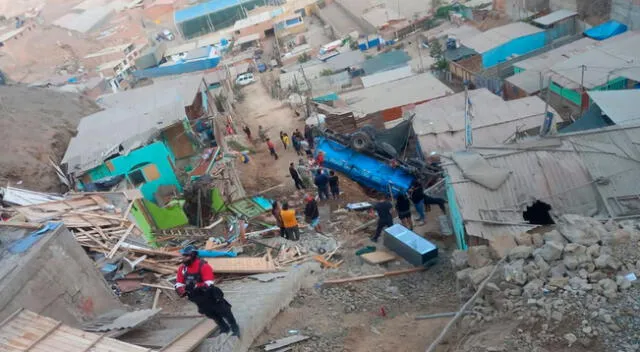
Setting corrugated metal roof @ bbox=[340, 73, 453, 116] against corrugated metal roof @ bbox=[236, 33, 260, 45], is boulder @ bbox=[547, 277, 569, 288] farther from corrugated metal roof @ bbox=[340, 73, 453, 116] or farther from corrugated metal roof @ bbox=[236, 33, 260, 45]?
corrugated metal roof @ bbox=[236, 33, 260, 45]

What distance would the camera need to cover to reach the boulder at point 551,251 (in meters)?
7.04

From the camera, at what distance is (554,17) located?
2781 centimetres

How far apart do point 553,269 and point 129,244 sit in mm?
8202

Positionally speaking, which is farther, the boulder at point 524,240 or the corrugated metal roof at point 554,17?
the corrugated metal roof at point 554,17

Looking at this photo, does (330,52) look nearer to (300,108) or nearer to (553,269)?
(300,108)

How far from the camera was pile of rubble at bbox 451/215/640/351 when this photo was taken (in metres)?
5.85

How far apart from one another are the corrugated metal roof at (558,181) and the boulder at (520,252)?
189cm

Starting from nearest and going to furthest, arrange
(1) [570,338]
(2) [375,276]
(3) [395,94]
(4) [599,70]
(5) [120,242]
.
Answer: (1) [570,338], (2) [375,276], (5) [120,242], (4) [599,70], (3) [395,94]

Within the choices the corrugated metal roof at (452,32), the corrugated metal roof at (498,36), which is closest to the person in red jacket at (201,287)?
the corrugated metal roof at (498,36)

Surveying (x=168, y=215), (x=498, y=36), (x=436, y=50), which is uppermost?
(x=168, y=215)

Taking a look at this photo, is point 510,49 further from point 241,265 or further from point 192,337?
point 192,337

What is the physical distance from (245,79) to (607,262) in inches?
1401

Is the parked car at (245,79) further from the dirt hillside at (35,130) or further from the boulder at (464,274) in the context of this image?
the boulder at (464,274)

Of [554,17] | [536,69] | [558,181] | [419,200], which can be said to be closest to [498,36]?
[554,17]
